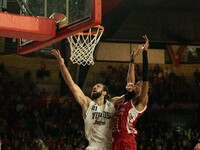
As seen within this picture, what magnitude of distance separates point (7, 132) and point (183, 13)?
21.3ft

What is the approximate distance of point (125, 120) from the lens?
486 centimetres

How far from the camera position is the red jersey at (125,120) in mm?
4852

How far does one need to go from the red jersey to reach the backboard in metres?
1.04

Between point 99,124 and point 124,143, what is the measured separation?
384mm

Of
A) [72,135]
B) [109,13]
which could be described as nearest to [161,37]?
[109,13]

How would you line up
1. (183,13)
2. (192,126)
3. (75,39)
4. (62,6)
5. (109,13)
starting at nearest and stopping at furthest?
(62,6)
(75,39)
(109,13)
(183,13)
(192,126)

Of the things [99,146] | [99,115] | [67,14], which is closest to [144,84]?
[99,115]

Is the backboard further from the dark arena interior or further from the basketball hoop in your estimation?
the dark arena interior

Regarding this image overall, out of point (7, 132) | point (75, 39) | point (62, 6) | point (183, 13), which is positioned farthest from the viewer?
point (7, 132)

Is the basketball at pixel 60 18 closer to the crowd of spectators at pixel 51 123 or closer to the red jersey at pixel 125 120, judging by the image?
the red jersey at pixel 125 120

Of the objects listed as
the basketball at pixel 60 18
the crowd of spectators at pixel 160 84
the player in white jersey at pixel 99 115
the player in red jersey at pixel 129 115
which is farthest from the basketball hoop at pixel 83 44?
the crowd of spectators at pixel 160 84

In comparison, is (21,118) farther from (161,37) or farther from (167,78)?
(167,78)

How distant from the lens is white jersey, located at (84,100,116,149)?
16.2ft

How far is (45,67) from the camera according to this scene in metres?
16.5
